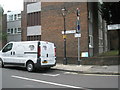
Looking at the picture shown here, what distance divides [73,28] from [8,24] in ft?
48.1

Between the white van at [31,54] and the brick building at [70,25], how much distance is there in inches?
206

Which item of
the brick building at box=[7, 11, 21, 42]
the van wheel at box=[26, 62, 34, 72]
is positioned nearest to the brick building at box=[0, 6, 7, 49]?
the brick building at box=[7, 11, 21, 42]

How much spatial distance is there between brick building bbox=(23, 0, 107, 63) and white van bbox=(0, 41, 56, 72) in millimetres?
5237

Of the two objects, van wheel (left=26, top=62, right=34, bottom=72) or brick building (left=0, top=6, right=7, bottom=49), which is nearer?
van wheel (left=26, top=62, right=34, bottom=72)

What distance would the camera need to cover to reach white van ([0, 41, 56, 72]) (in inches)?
538

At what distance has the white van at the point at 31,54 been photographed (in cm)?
1367

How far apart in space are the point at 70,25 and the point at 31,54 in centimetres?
775

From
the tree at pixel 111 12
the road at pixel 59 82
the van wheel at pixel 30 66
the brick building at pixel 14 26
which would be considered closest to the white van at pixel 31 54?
the van wheel at pixel 30 66

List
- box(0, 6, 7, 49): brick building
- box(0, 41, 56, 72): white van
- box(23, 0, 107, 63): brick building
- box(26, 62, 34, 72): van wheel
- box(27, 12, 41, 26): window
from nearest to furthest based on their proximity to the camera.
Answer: box(0, 41, 56, 72): white van < box(26, 62, 34, 72): van wheel < box(23, 0, 107, 63): brick building < box(27, 12, 41, 26): window < box(0, 6, 7, 49): brick building

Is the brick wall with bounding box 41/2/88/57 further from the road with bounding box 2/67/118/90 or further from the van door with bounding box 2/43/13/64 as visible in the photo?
the road with bounding box 2/67/118/90

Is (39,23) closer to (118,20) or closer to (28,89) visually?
(118,20)

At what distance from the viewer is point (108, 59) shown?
16.9 m

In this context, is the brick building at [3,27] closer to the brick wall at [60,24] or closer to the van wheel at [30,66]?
the brick wall at [60,24]

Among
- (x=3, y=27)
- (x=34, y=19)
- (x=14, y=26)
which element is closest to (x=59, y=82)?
(x=34, y=19)
